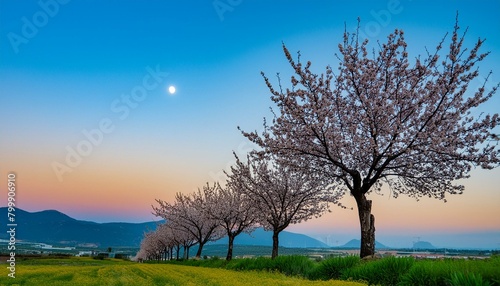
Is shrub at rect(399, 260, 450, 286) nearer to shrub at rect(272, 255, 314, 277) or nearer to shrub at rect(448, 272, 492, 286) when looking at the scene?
shrub at rect(448, 272, 492, 286)

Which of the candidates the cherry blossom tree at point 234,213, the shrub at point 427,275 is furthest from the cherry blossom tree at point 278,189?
the shrub at point 427,275

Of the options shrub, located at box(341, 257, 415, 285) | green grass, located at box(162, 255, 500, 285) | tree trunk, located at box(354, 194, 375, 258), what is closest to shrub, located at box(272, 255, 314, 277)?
green grass, located at box(162, 255, 500, 285)

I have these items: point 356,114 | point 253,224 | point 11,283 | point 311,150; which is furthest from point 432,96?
point 253,224

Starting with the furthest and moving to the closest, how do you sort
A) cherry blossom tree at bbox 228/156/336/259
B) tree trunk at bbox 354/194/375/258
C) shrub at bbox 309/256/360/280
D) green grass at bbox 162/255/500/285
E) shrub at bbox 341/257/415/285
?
cherry blossom tree at bbox 228/156/336/259 < tree trunk at bbox 354/194/375/258 < shrub at bbox 309/256/360/280 < shrub at bbox 341/257/415/285 < green grass at bbox 162/255/500/285

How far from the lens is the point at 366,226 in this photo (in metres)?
20.7

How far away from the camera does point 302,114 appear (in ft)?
62.0

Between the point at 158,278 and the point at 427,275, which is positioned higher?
the point at 427,275

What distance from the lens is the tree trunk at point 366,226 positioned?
20.2 meters

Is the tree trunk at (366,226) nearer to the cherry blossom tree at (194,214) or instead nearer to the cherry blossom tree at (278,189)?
the cherry blossom tree at (278,189)

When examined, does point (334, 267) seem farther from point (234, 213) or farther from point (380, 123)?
point (234, 213)

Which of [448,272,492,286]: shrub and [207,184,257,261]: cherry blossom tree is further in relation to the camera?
[207,184,257,261]: cherry blossom tree

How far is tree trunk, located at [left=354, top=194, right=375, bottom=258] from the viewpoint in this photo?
20.2m

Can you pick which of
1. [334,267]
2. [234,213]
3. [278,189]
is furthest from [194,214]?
[334,267]

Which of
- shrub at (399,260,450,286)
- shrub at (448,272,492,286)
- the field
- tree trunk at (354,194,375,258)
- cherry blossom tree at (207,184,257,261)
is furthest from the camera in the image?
cherry blossom tree at (207,184,257,261)
